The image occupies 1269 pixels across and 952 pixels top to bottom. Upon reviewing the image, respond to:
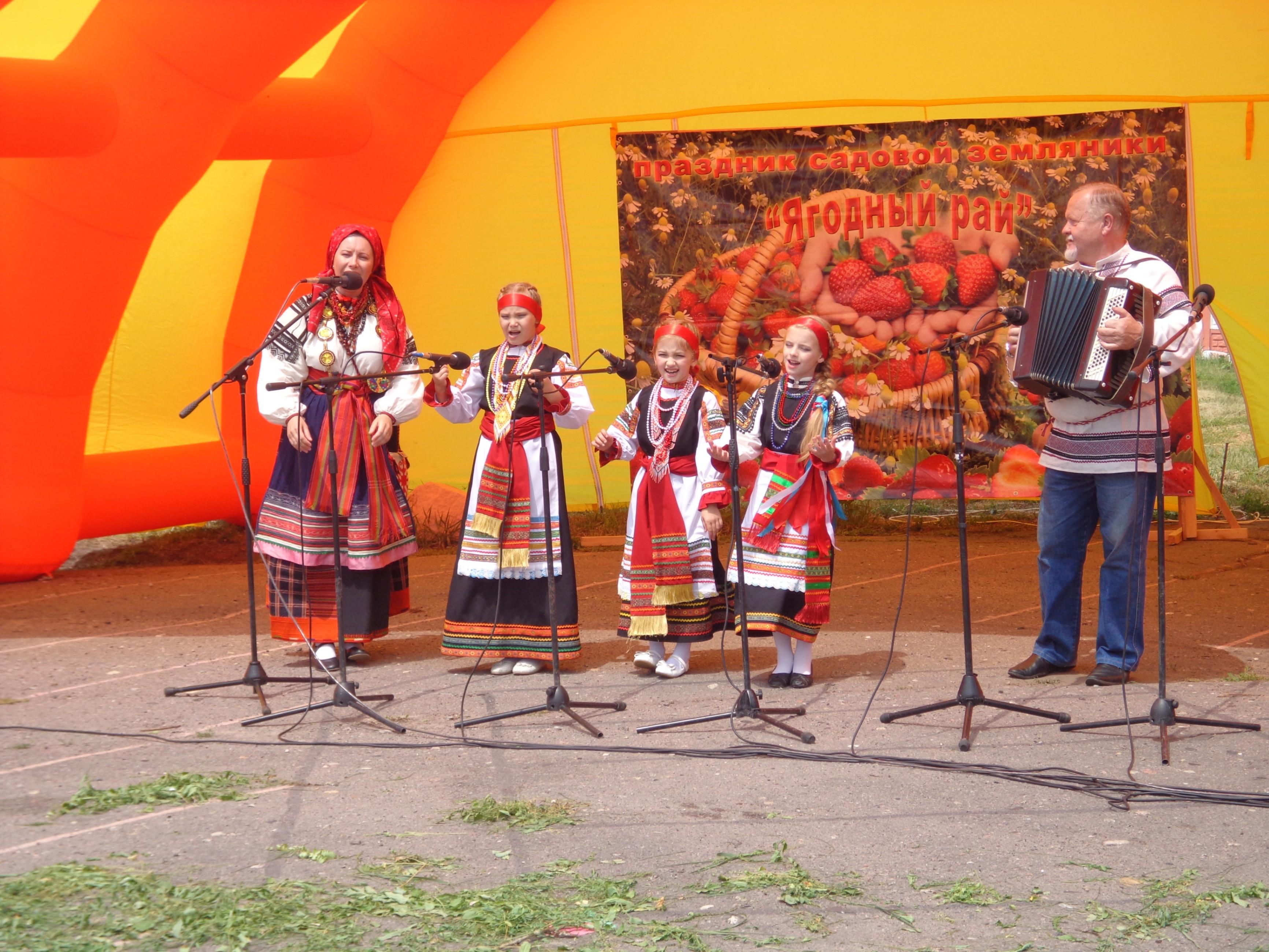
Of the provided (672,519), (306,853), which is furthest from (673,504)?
(306,853)

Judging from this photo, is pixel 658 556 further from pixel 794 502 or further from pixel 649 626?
pixel 794 502

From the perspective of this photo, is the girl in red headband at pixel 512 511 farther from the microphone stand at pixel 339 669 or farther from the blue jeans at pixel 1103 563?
the blue jeans at pixel 1103 563

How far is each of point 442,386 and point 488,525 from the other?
1.90ft

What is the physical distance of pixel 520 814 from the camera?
12.1 ft

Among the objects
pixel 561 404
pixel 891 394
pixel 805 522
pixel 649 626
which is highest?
pixel 561 404

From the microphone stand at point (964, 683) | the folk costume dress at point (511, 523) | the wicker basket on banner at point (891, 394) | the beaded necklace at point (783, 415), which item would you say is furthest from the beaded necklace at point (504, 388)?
the wicker basket on banner at point (891, 394)

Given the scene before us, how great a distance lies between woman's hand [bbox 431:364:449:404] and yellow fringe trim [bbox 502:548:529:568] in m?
0.65

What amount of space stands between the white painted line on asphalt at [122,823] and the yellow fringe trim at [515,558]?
1.57 meters

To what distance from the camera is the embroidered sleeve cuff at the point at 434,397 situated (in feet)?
17.6

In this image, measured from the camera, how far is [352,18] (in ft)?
28.2

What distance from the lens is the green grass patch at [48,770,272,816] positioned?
382 cm

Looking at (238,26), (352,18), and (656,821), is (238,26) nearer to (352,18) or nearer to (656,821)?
(352,18)

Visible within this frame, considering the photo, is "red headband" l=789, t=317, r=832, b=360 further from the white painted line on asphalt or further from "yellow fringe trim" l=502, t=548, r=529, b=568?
the white painted line on asphalt

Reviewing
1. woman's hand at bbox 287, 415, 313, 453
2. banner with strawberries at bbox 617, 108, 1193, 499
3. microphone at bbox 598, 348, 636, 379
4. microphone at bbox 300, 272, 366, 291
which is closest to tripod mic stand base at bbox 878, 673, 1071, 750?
microphone at bbox 598, 348, 636, 379
